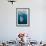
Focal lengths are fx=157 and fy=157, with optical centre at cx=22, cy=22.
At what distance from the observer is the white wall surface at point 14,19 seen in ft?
21.3

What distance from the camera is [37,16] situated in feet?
21.3

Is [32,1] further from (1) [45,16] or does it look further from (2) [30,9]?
(1) [45,16]

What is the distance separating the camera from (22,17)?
6520 mm

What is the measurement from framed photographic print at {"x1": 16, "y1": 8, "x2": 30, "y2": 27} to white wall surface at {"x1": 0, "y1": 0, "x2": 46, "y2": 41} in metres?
0.12

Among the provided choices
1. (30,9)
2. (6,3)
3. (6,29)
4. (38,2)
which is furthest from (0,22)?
(38,2)

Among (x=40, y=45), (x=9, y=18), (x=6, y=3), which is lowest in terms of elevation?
(x=40, y=45)

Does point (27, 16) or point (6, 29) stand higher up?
point (27, 16)

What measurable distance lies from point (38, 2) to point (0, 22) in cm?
177

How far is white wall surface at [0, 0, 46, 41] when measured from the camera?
648cm

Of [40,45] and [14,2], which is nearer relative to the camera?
[40,45]

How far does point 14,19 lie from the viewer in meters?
6.50

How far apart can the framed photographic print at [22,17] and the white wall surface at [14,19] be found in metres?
0.12

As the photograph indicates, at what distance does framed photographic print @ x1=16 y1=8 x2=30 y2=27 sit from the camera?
6484 mm

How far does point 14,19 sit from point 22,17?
0.34 metres
